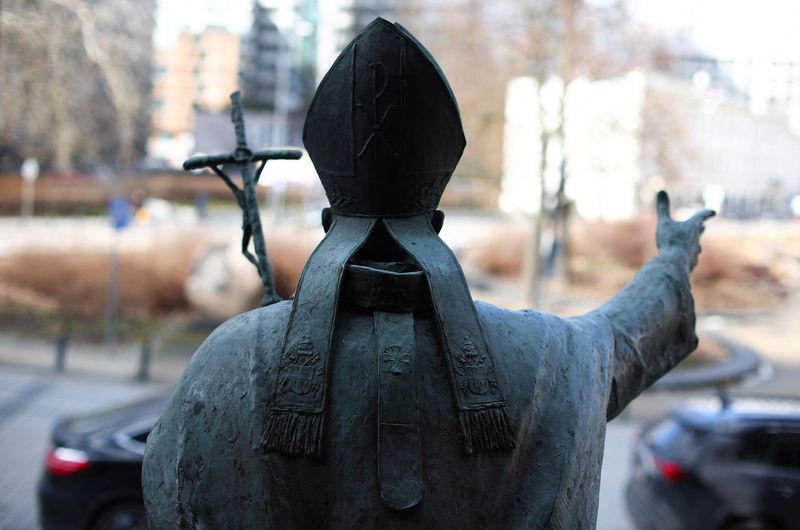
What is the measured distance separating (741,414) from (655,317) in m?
A: 5.90

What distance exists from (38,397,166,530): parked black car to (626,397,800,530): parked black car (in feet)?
14.2

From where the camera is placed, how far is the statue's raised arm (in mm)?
2156

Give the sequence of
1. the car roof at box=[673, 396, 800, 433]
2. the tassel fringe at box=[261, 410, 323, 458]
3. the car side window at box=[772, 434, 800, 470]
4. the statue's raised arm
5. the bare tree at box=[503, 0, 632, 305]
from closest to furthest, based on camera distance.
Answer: the tassel fringe at box=[261, 410, 323, 458]
the statue's raised arm
the car side window at box=[772, 434, 800, 470]
the car roof at box=[673, 396, 800, 433]
the bare tree at box=[503, 0, 632, 305]

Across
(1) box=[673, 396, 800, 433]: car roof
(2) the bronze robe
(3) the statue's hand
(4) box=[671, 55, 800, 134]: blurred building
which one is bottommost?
(1) box=[673, 396, 800, 433]: car roof

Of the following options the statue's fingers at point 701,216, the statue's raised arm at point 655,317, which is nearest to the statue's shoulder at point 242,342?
the statue's raised arm at point 655,317

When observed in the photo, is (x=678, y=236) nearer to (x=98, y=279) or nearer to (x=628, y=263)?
(x=98, y=279)

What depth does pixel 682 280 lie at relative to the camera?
2301 mm

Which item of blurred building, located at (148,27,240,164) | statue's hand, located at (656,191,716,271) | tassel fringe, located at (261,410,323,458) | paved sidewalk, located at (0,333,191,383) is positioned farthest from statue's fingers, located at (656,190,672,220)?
blurred building, located at (148,27,240,164)

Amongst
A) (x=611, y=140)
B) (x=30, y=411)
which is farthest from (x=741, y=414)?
(x=611, y=140)

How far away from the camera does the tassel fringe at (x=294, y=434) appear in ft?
5.54

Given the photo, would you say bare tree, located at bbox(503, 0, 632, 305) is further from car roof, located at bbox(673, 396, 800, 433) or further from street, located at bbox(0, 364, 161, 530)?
car roof, located at bbox(673, 396, 800, 433)

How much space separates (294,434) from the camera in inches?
66.7

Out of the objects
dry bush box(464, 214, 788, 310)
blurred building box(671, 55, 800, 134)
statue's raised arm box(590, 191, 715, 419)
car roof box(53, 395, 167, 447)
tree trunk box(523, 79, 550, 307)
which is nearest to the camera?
statue's raised arm box(590, 191, 715, 419)

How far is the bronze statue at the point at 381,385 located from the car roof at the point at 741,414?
238 inches
